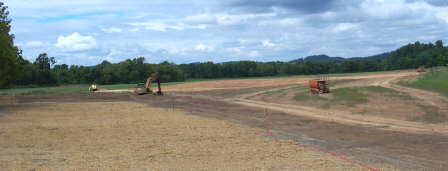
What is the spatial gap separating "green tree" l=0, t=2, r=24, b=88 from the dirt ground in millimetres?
17583

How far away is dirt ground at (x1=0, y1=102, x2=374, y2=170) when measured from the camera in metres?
11.9

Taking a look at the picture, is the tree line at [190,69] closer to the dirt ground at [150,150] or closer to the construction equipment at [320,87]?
the construction equipment at [320,87]

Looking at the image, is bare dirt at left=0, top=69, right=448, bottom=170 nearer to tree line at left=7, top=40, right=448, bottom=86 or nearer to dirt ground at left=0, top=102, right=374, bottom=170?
dirt ground at left=0, top=102, right=374, bottom=170

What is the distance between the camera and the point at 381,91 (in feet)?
112

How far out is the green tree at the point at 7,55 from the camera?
3800cm

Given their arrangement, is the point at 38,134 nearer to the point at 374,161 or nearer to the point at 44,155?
the point at 44,155

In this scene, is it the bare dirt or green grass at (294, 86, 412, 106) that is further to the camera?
green grass at (294, 86, 412, 106)

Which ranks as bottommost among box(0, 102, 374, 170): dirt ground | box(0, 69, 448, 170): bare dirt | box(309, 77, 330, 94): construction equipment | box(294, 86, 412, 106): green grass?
box(0, 69, 448, 170): bare dirt

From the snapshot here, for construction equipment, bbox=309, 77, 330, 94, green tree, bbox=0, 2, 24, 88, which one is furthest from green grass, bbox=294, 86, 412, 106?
green tree, bbox=0, 2, 24, 88

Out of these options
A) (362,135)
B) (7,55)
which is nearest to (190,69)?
(7,55)

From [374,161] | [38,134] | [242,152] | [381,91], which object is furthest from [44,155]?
[381,91]

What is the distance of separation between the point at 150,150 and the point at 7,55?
92.0 feet

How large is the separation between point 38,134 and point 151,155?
7.83 metres

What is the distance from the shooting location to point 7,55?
38781 millimetres
